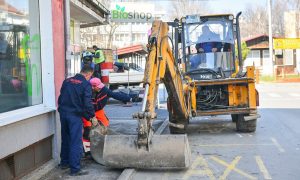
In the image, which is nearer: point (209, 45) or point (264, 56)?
point (209, 45)

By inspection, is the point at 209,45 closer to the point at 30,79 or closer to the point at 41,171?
the point at 30,79

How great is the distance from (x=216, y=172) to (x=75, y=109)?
2505 millimetres

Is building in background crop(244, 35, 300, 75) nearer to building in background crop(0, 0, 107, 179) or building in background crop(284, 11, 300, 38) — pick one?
building in background crop(284, 11, 300, 38)

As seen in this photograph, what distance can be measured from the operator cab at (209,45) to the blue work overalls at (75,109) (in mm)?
5806

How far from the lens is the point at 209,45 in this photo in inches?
537

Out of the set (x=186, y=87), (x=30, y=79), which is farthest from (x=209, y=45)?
(x=30, y=79)

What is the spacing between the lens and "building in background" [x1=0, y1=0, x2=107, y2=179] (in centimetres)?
723

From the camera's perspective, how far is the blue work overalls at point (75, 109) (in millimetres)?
8070

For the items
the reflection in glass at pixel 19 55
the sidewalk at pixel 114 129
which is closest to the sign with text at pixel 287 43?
the sidewalk at pixel 114 129

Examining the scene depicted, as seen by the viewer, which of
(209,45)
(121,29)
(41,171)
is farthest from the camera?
(121,29)

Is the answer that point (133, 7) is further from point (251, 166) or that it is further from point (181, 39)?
point (251, 166)

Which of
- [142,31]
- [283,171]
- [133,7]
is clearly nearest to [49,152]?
[283,171]

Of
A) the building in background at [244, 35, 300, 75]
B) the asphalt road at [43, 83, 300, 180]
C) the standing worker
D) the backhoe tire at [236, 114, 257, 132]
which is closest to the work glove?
the asphalt road at [43, 83, 300, 180]

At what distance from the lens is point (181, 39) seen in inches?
540
